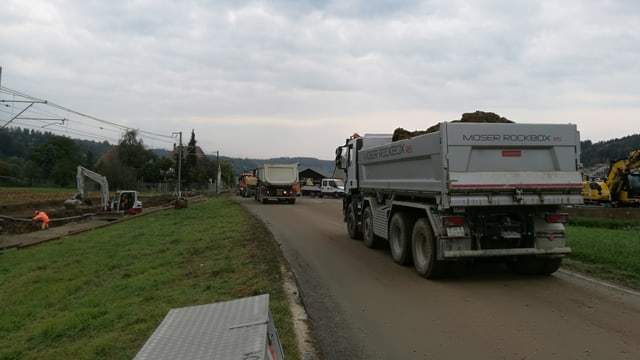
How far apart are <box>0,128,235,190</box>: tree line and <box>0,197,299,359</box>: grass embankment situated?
69056 millimetres

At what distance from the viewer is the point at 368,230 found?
43.0 ft

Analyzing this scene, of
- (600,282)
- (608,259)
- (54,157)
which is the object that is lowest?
(600,282)

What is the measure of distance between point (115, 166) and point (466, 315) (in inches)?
3484

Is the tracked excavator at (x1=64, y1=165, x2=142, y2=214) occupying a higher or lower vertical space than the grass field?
higher

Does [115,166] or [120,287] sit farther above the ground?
[115,166]

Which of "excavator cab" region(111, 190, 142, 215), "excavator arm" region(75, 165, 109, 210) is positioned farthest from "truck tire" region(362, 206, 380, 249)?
"excavator cab" region(111, 190, 142, 215)

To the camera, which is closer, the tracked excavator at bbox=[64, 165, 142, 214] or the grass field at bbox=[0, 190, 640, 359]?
the grass field at bbox=[0, 190, 640, 359]

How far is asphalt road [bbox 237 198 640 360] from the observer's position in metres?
5.39

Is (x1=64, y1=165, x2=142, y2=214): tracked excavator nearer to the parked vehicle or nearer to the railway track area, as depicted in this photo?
the railway track area

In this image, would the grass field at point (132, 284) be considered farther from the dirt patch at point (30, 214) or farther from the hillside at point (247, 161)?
Result: the hillside at point (247, 161)

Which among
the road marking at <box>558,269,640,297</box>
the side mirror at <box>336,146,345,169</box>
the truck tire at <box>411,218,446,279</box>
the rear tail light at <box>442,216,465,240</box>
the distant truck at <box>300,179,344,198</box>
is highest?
the side mirror at <box>336,146,345,169</box>

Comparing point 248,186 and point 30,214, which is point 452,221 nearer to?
point 30,214

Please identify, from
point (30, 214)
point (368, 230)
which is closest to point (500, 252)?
point (368, 230)

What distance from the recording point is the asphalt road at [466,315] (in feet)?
17.7
